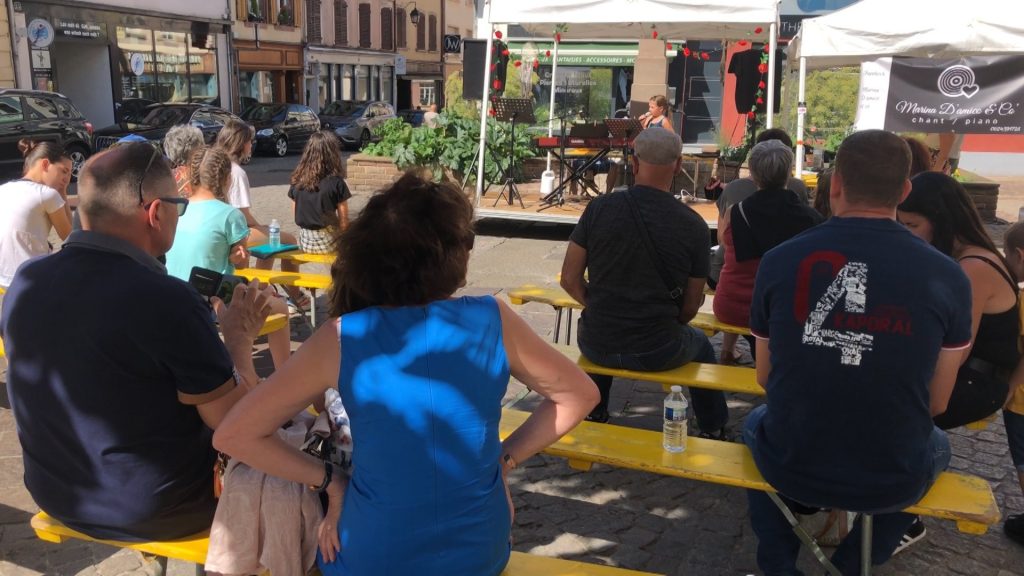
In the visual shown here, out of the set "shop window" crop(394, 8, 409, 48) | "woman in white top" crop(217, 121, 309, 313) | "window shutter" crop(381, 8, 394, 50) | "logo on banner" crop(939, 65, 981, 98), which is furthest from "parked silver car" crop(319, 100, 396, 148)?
"woman in white top" crop(217, 121, 309, 313)

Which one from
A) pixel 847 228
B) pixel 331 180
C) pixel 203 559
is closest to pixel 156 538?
pixel 203 559

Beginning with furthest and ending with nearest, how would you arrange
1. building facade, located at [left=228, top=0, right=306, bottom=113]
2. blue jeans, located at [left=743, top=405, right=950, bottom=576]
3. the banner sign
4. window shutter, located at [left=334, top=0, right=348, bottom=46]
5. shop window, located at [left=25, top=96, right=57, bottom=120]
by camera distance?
window shutter, located at [left=334, top=0, right=348, bottom=46] → building facade, located at [left=228, top=0, right=306, bottom=113] → shop window, located at [left=25, top=96, right=57, bottom=120] → the banner sign → blue jeans, located at [left=743, top=405, right=950, bottom=576]

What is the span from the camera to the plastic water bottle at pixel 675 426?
3.00 m

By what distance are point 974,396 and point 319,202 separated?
4481 millimetres

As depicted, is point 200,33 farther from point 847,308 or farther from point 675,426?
point 847,308

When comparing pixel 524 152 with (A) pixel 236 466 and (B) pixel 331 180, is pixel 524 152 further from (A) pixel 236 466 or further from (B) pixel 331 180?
(A) pixel 236 466

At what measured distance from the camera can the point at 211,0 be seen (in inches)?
993

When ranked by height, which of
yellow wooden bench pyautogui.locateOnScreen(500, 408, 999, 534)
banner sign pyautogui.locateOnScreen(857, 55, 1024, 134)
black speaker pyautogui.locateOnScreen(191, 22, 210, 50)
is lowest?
yellow wooden bench pyautogui.locateOnScreen(500, 408, 999, 534)

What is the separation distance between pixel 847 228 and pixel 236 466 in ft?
5.75

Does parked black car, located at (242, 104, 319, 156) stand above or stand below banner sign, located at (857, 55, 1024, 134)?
below

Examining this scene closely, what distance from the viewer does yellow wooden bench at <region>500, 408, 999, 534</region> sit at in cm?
261

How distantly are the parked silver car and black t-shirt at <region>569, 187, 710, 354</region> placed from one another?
19.9m

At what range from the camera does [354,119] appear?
23.9m

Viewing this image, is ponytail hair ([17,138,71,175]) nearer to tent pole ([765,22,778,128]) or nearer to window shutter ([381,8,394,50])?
tent pole ([765,22,778,128])
